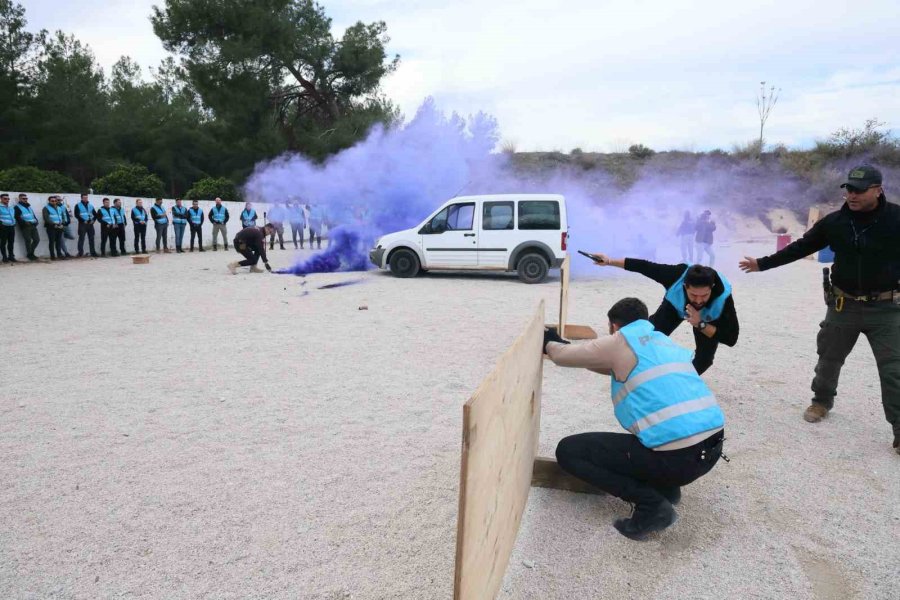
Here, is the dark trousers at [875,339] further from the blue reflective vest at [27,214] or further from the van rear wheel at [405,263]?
the blue reflective vest at [27,214]

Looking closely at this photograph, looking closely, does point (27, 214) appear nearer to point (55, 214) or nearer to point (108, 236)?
point (55, 214)

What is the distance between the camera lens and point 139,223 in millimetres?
18062

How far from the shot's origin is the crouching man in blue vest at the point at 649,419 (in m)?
2.71

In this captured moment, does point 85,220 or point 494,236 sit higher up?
point 85,220

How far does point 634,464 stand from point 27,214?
17.0 m

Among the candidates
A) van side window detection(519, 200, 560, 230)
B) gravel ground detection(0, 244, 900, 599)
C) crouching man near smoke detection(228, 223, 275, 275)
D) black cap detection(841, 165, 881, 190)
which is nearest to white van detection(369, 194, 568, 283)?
van side window detection(519, 200, 560, 230)

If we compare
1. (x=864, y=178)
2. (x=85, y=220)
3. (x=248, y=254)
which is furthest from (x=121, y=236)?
(x=864, y=178)

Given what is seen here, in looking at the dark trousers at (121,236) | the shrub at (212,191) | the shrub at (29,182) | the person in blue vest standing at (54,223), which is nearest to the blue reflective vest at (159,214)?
the dark trousers at (121,236)

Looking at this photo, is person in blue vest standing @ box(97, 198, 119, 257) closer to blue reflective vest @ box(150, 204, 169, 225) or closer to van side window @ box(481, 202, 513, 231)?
blue reflective vest @ box(150, 204, 169, 225)

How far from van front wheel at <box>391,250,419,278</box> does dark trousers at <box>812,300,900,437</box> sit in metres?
8.96

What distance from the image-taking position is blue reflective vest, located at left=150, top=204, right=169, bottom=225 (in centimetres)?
1841

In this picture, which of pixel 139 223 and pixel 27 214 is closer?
pixel 27 214

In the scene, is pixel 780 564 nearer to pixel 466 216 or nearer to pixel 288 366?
pixel 288 366

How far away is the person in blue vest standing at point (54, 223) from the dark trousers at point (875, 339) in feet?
57.7
